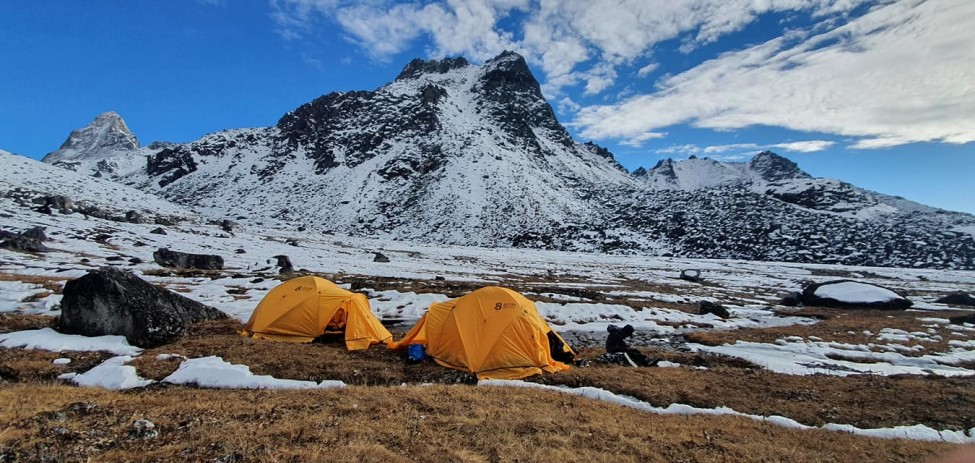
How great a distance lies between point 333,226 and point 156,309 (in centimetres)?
9366

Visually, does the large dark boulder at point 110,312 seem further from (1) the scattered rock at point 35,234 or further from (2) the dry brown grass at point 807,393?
(1) the scattered rock at point 35,234

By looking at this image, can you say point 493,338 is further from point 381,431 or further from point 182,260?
point 182,260

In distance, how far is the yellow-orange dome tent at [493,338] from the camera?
12898 mm

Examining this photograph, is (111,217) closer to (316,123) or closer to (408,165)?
(408,165)

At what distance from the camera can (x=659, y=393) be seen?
11.0m

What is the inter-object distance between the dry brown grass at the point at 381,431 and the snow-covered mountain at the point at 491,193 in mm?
80648

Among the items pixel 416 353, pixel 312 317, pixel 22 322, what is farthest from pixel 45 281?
pixel 416 353

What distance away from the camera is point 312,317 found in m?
15.5

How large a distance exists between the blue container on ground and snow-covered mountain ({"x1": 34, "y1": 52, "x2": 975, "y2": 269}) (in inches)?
3019

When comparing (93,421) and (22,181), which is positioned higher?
(22,181)

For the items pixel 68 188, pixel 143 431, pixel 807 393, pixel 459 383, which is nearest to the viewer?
pixel 143 431

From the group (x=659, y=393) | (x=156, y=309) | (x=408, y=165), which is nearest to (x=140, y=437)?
(x=156, y=309)

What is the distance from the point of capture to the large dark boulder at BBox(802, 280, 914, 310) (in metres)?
30.4

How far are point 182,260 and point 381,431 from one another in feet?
108
